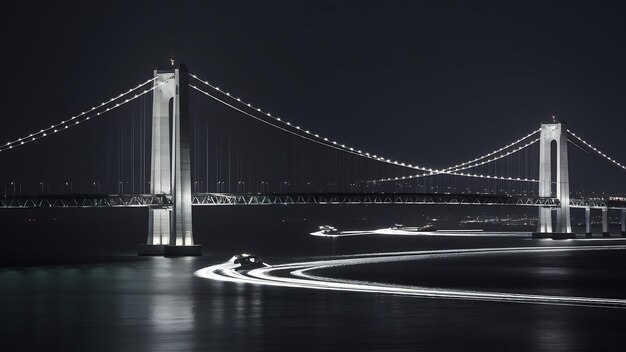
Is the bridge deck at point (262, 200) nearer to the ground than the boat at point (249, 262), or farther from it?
farther from it

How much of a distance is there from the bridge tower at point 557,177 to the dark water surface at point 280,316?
63.6 meters

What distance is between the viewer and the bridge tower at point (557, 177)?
125750 millimetres

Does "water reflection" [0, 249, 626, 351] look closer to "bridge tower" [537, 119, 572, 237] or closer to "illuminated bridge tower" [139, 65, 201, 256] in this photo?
"illuminated bridge tower" [139, 65, 201, 256]

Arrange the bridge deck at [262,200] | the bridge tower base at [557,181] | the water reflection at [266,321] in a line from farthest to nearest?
the bridge tower base at [557,181], the bridge deck at [262,200], the water reflection at [266,321]

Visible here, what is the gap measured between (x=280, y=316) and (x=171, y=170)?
41.1 meters

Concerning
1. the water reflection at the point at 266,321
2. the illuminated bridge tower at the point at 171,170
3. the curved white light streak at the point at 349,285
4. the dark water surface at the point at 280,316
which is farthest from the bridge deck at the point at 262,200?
the water reflection at the point at 266,321

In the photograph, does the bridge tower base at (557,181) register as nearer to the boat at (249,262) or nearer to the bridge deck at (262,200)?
the bridge deck at (262,200)

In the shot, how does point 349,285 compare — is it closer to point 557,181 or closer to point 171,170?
point 171,170

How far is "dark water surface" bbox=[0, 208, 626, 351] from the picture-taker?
31.0 metres

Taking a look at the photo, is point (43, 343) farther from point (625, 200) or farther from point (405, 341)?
point (625, 200)

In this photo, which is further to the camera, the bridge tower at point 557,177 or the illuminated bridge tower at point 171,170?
the bridge tower at point 557,177

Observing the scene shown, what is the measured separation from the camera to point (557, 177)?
129375 millimetres

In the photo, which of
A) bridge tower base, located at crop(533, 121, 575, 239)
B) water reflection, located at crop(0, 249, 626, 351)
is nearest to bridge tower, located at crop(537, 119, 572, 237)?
bridge tower base, located at crop(533, 121, 575, 239)

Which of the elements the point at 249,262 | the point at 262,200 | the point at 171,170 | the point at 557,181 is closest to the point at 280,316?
the point at 249,262
